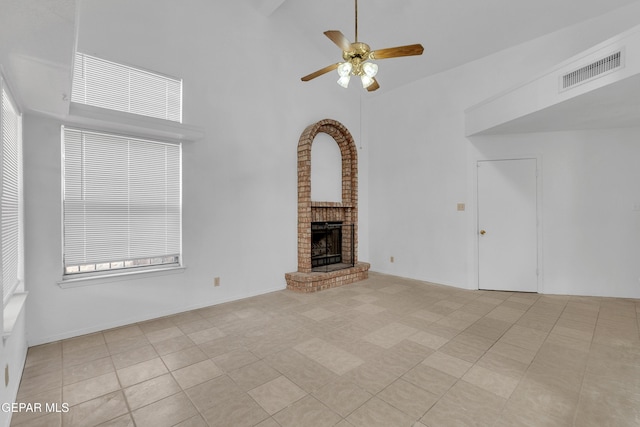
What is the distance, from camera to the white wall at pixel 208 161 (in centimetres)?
291

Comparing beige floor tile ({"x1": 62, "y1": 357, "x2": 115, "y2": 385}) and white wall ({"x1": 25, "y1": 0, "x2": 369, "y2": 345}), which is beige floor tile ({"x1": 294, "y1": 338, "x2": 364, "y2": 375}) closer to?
beige floor tile ({"x1": 62, "y1": 357, "x2": 115, "y2": 385})

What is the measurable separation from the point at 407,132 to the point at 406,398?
475 centimetres

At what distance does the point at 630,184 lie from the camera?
13.8 ft

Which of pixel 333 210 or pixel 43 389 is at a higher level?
pixel 333 210

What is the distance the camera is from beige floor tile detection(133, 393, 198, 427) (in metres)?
1.81

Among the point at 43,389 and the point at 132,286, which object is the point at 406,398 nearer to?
the point at 43,389

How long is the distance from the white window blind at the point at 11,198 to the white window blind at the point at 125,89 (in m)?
0.69

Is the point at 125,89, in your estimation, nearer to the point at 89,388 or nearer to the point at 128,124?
the point at 128,124

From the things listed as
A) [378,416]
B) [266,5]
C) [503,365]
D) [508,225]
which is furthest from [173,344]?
[508,225]

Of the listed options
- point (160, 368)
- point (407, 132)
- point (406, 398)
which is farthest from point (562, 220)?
point (160, 368)

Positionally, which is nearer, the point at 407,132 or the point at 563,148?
the point at 563,148

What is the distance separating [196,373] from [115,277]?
1667mm

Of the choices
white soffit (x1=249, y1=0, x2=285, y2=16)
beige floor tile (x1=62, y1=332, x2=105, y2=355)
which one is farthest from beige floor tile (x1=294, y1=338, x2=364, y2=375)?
white soffit (x1=249, y1=0, x2=285, y2=16)

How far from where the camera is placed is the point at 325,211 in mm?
5387
